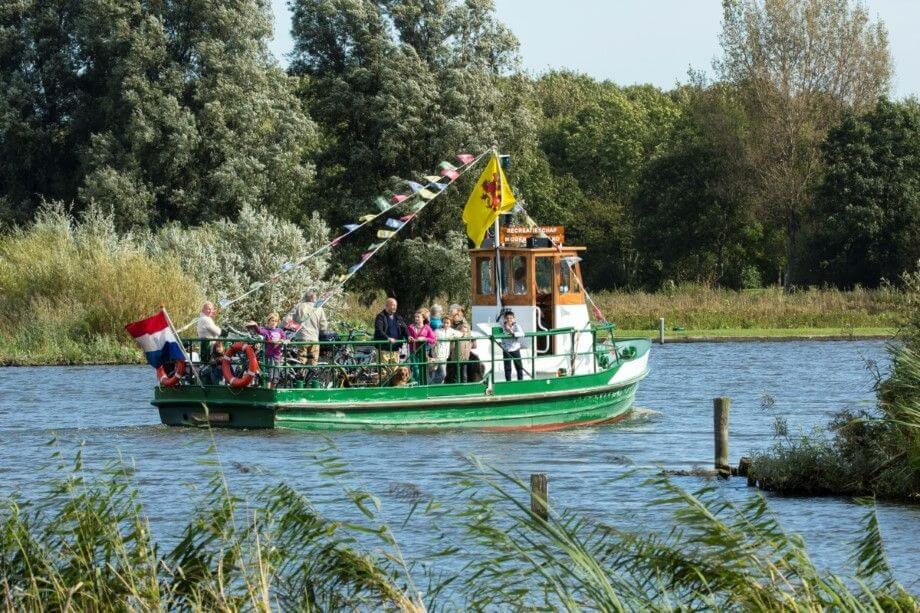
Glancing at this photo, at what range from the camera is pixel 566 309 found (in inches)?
1046

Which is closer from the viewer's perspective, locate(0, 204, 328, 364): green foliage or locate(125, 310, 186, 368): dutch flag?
locate(125, 310, 186, 368): dutch flag

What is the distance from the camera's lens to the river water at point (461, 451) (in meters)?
16.2

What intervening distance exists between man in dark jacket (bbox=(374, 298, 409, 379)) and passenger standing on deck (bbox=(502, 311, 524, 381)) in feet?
5.06

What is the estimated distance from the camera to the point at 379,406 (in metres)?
23.4

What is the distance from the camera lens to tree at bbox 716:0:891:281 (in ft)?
223

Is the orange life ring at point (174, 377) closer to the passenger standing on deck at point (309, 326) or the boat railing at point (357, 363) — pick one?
the boat railing at point (357, 363)

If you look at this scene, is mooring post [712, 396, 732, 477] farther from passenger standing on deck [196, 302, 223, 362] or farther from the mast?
passenger standing on deck [196, 302, 223, 362]

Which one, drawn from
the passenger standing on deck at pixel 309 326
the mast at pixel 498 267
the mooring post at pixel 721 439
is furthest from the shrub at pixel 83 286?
the mooring post at pixel 721 439

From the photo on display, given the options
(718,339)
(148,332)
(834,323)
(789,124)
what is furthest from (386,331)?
(789,124)

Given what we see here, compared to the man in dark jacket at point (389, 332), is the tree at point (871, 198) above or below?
above

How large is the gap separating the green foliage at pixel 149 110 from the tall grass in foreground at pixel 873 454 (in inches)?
1508

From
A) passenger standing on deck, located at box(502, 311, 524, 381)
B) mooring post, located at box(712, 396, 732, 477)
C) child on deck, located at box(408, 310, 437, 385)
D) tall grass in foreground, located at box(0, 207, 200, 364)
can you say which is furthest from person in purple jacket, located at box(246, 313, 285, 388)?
tall grass in foreground, located at box(0, 207, 200, 364)

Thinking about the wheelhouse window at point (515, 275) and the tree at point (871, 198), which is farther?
the tree at point (871, 198)

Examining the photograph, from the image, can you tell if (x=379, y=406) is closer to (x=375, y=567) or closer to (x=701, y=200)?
(x=375, y=567)
